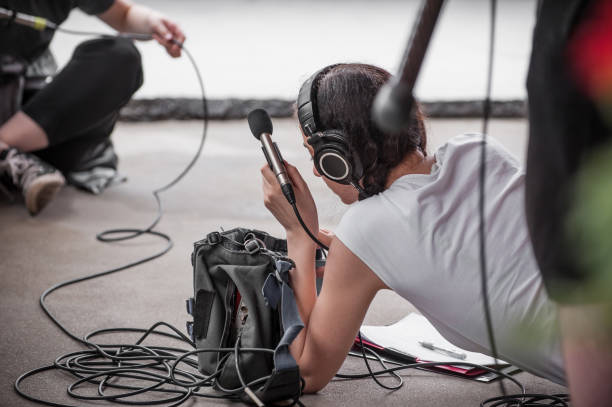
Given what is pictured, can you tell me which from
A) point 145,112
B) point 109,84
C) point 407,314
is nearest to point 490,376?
point 407,314

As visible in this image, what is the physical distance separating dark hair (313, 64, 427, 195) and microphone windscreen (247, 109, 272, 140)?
5.6 inches

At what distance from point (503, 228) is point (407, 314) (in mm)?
570

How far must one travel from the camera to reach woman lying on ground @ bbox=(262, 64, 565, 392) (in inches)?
37.4

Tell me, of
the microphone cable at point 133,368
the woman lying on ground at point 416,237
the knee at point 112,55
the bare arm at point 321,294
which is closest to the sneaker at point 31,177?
the knee at point 112,55

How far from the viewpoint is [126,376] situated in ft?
3.88

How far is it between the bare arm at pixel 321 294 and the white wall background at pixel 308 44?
265cm

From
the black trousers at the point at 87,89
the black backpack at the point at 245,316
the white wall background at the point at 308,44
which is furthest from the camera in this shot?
the white wall background at the point at 308,44

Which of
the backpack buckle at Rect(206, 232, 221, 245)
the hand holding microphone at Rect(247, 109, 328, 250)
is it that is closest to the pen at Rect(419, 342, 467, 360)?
the hand holding microphone at Rect(247, 109, 328, 250)

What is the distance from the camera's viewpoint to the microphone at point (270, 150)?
1.07 m

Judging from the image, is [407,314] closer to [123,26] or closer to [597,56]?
[597,56]

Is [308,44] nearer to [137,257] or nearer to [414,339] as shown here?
[137,257]

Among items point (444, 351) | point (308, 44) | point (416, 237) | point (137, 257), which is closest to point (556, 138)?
point (416, 237)

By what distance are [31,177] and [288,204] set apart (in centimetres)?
121

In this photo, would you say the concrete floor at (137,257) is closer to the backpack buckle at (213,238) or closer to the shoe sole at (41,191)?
the shoe sole at (41,191)
